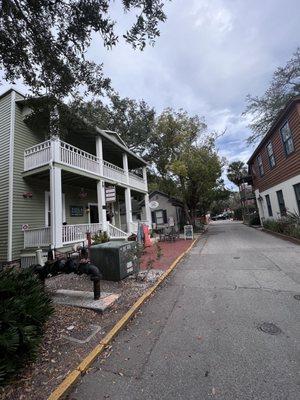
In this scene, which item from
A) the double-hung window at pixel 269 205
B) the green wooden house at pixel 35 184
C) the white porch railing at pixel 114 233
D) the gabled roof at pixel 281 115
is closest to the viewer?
the green wooden house at pixel 35 184

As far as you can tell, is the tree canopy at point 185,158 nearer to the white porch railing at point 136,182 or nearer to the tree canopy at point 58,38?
the white porch railing at point 136,182

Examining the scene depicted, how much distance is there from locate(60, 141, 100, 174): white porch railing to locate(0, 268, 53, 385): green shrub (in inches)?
305

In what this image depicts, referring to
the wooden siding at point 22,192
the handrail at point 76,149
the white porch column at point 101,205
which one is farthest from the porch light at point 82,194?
the wooden siding at point 22,192

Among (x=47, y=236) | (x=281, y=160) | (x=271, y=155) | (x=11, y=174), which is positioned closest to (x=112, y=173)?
(x=11, y=174)

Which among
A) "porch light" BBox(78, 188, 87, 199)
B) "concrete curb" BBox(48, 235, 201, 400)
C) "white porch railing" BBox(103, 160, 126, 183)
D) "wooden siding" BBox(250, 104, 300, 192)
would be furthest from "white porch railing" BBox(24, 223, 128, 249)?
"wooden siding" BBox(250, 104, 300, 192)

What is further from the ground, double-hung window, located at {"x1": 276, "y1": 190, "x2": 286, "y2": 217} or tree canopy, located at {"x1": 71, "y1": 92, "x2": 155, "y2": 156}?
tree canopy, located at {"x1": 71, "y1": 92, "x2": 155, "y2": 156}

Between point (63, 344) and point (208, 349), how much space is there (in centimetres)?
208

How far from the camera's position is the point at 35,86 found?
645 cm

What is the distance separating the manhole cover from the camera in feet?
12.2

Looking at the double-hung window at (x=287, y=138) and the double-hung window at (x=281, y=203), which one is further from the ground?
the double-hung window at (x=287, y=138)

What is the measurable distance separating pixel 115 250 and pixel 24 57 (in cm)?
524

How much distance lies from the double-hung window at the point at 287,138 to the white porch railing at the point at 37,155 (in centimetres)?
1284

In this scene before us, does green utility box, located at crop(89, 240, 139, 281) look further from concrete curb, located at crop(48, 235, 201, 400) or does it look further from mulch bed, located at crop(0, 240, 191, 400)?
concrete curb, located at crop(48, 235, 201, 400)

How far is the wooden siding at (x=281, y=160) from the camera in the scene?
1315 cm
